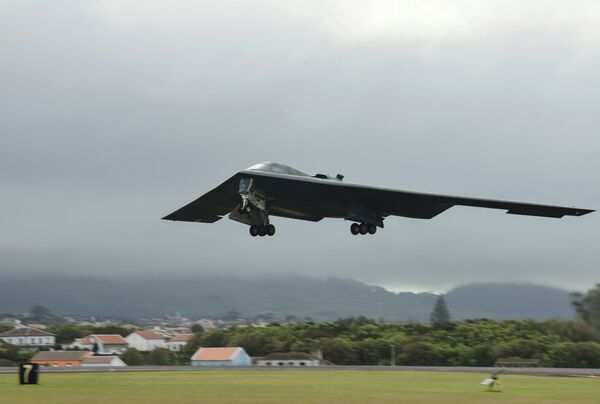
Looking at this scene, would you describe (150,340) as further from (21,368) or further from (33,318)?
(21,368)

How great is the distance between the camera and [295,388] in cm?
6050

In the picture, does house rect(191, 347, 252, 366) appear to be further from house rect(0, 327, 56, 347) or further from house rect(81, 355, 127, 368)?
house rect(0, 327, 56, 347)

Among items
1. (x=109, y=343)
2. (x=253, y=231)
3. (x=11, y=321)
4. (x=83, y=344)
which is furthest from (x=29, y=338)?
(x=253, y=231)

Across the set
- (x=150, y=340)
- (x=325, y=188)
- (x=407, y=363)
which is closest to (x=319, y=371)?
(x=407, y=363)

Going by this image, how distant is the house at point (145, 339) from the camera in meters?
145

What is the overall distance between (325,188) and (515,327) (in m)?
69.8

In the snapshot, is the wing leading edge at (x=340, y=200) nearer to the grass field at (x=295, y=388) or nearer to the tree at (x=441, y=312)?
the grass field at (x=295, y=388)

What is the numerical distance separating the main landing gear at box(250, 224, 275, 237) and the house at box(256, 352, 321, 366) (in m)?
59.8

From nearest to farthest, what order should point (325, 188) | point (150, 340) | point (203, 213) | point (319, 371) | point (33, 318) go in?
1. point (325, 188)
2. point (203, 213)
3. point (319, 371)
4. point (150, 340)
5. point (33, 318)

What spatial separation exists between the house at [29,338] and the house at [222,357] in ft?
99.7

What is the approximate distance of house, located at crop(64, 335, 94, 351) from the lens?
441ft

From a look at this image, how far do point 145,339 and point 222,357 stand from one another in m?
46.1

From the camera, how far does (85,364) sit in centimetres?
11131

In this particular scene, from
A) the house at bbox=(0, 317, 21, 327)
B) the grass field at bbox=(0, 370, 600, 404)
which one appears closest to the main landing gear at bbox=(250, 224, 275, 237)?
the grass field at bbox=(0, 370, 600, 404)
